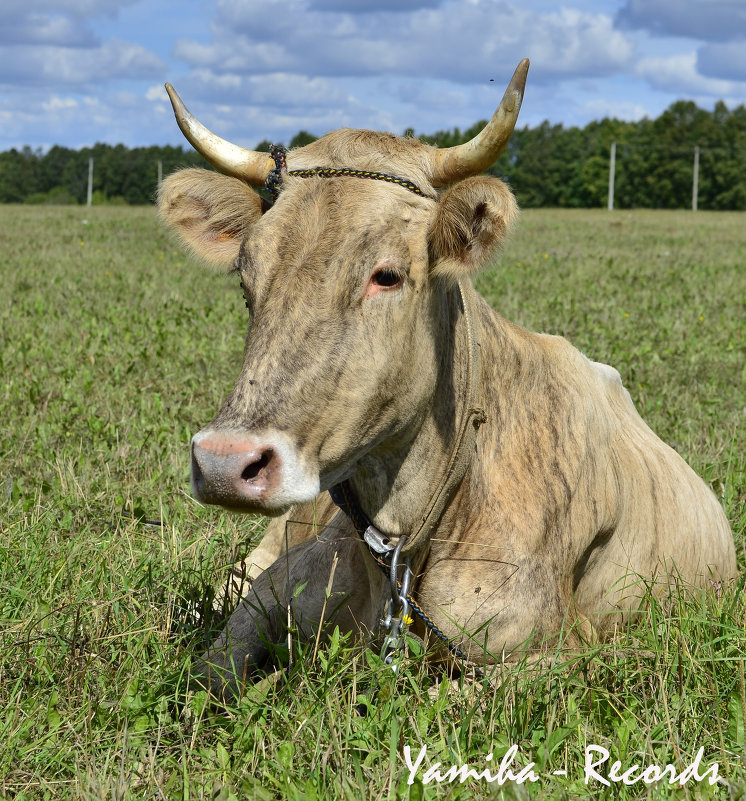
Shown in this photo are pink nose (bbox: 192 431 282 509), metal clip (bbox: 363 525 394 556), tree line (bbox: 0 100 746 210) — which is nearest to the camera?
pink nose (bbox: 192 431 282 509)

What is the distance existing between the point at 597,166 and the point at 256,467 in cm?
10074

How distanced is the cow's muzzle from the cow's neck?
0.72 m

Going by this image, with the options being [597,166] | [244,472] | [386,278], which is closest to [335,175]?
[386,278]

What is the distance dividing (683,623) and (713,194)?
9723 cm

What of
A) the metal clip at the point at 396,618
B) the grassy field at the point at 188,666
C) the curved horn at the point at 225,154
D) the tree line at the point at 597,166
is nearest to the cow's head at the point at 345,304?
the curved horn at the point at 225,154

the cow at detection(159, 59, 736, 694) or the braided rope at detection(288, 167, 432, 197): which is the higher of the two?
the braided rope at detection(288, 167, 432, 197)

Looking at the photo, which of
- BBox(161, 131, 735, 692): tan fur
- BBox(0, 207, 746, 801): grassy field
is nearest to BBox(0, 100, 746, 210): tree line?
BBox(0, 207, 746, 801): grassy field

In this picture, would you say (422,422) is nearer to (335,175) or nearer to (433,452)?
(433,452)

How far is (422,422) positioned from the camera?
3.41m

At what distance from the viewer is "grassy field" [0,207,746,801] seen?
2.79 m

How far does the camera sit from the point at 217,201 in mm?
3721

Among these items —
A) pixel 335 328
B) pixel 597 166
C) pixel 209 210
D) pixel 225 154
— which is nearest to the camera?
pixel 335 328

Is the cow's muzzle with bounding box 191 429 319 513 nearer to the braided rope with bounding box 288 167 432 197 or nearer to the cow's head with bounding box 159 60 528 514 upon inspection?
the cow's head with bounding box 159 60 528 514

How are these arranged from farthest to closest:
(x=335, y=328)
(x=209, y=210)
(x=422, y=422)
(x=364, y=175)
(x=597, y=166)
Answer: (x=597, y=166) → (x=209, y=210) → (x=422, y=422) → (x=364, y=175) → (x=335, y=328)
